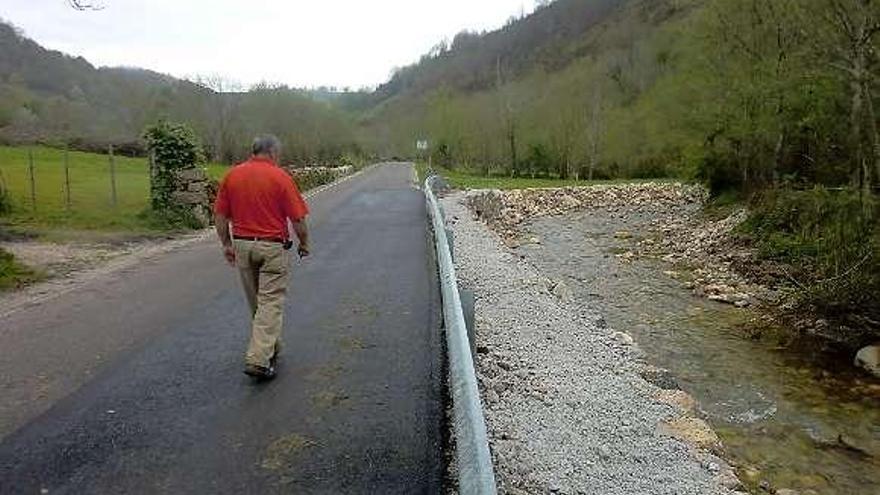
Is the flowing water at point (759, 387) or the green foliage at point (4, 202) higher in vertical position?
the green foliage at point (4, 202)

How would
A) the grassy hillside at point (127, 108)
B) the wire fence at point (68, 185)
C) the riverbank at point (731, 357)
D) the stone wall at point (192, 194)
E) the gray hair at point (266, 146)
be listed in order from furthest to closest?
the grassy hillside at point (127, 108), the wire fence at point (68, 185), the stone wall at point (192, 194), the riverbank at point (731, 357), the gray hair at point (266, 146)

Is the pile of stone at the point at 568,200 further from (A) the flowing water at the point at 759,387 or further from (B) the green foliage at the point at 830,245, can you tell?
(A) the flowing water at the point at 759,387

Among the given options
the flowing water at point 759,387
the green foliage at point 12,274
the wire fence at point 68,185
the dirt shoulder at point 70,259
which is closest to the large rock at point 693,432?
the flowing water at point 759,387

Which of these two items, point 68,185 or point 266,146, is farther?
point 68,185

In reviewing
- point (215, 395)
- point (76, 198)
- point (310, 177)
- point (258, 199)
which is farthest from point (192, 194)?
point (310, 177)

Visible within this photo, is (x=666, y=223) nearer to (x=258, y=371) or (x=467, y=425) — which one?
A: (x=258, y=371)

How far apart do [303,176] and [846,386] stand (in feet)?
98.3

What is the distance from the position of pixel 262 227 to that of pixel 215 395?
145 cm

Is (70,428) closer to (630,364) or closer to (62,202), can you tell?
(630,364)

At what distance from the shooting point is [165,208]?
18.8m

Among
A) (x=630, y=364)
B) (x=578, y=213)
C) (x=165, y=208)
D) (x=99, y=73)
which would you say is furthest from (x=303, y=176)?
(x=99, y=73)

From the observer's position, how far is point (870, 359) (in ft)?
32.9

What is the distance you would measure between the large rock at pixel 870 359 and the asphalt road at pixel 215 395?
600cm

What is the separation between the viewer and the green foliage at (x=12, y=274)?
10648 millimetres
